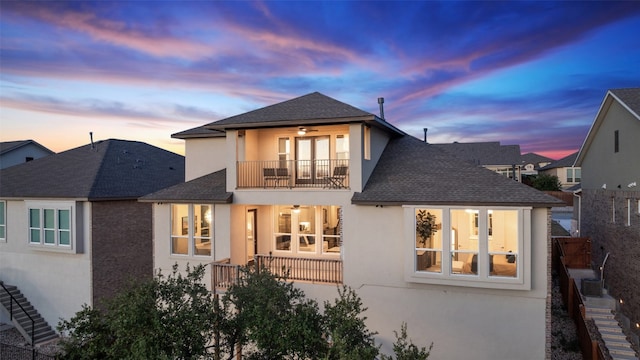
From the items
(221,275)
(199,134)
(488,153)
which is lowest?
(221,275)

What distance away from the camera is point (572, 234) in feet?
86.8

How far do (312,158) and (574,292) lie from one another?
39.1 ft

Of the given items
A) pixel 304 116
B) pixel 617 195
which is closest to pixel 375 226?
pixel 304 116

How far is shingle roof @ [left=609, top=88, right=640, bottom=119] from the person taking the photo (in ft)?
51.8

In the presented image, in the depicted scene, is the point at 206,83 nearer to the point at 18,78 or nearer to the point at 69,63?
the point at 69,63

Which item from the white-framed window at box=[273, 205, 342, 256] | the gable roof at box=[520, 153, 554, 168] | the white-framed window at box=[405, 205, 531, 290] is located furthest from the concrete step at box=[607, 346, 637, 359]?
the gable roof at box=[520, 153, 554, 168]

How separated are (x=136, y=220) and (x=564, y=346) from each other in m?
20.2

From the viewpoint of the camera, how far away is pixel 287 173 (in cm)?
1422

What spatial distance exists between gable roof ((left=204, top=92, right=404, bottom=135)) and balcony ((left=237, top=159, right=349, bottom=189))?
5.37 feet

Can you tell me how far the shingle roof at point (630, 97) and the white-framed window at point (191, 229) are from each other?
18613 millimetres

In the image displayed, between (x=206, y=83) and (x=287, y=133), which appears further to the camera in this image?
(x=206, y=83)

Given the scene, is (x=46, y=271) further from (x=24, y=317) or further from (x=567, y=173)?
(x=567, y=173)

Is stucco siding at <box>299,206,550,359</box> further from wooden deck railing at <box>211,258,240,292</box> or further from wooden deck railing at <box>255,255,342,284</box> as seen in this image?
wooden deck railing at <box>211,258,240,292</box>

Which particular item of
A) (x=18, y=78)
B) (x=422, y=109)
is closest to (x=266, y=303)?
(x=18, y=78)
